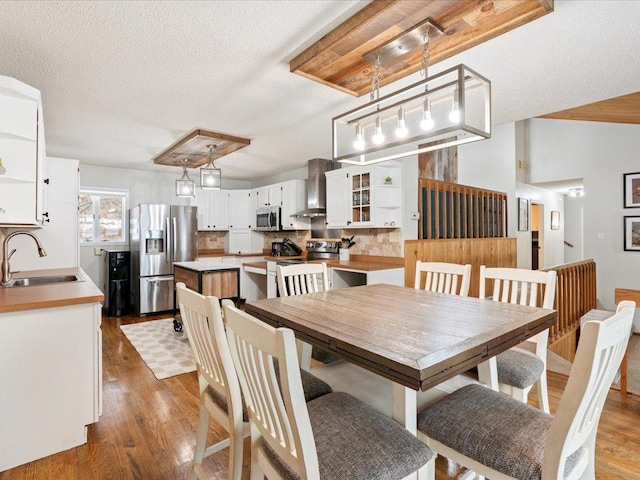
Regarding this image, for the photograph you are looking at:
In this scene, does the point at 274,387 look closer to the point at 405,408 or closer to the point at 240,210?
the point at 405,408

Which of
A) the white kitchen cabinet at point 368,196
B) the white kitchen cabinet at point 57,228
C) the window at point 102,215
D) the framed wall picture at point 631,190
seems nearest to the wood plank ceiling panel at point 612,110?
the framed wall picture at point 631,190

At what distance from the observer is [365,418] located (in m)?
1.27

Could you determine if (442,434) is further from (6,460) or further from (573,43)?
(6,460)

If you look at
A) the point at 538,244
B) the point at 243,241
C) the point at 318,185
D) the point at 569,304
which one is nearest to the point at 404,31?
the point at 318,185

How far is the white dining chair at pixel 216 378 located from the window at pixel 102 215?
4.95m

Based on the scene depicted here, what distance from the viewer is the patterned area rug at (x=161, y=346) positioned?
3.15m

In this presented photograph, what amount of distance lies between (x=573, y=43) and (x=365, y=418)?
217 centimetres

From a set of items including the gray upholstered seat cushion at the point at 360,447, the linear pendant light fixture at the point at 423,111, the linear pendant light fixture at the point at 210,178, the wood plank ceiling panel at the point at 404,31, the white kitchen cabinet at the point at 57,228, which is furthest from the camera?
the linear pendant light fixture at the point at 210,178

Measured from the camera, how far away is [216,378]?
1450 millimetres

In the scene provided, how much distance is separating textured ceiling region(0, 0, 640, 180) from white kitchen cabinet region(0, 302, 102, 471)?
4.88 feet

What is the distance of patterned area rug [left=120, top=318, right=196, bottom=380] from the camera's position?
3.15 metres

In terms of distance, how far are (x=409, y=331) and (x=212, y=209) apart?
5.43 meters

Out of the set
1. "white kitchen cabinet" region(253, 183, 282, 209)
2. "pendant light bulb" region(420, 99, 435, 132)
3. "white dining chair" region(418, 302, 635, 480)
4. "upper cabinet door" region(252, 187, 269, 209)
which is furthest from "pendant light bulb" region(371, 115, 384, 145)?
"upper cabinet door" region(252, 187, 269, 209)

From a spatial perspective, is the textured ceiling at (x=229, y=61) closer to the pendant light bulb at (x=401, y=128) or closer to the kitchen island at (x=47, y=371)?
the pendant light bulb at (x=401, y=128)
